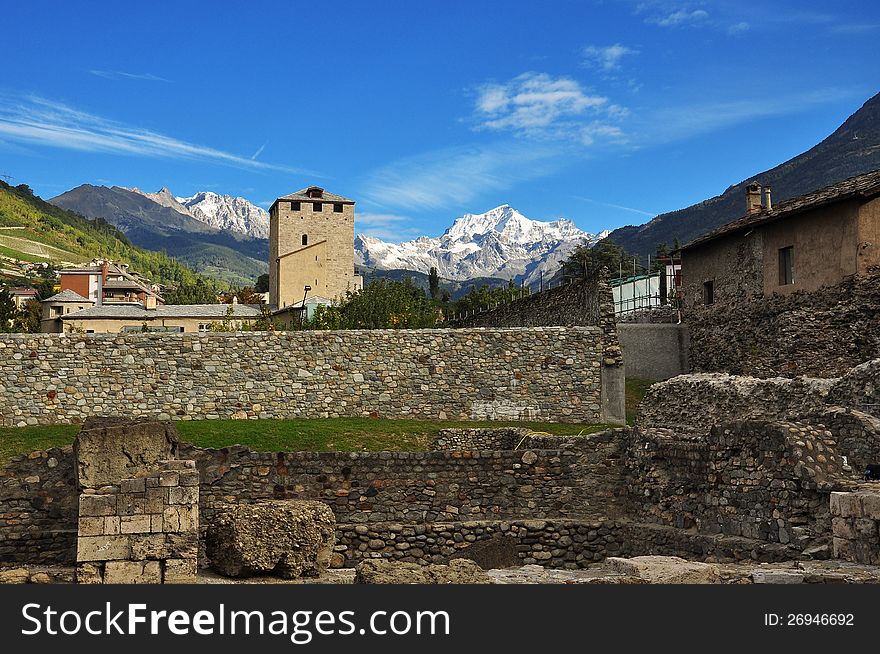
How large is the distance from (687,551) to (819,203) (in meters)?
17.1

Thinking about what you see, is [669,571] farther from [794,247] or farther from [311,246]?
[311,246]

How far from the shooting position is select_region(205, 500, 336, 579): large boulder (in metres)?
9.30

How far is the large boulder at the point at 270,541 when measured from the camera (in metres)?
9.30

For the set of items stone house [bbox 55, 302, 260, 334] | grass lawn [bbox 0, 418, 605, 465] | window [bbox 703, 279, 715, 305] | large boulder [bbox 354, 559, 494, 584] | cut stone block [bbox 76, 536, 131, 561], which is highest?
stone house [bbox 55, 302, 260, 334]

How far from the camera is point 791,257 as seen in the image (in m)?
27.9

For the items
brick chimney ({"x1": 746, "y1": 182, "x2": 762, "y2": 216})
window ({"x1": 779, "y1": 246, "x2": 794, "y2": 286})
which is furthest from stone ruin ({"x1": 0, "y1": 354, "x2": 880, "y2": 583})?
brick chimney ({"x1": 746, "y1": 182, "x2": 762, "y2": 216})

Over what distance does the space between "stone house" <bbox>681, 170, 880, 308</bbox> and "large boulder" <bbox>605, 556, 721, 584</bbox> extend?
18996 mm

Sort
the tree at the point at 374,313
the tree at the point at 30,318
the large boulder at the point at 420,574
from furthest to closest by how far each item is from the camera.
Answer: the tree at the point at 30,318
the tree at the point at 374,313
the large boulder at the point at 420,574

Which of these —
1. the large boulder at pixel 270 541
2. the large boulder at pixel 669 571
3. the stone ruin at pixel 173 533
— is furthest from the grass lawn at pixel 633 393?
the stone ruin at pixel 173 533

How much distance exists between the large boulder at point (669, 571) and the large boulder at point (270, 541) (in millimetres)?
3025

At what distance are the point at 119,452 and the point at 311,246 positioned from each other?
231 feet

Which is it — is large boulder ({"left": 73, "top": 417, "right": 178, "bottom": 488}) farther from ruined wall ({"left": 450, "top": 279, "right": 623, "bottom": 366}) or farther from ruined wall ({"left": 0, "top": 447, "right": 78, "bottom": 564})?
ruined wall ({"left": 450, "top": 279, "right": 623, "bottom": 366})

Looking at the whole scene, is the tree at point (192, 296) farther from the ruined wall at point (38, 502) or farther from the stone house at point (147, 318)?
the ruined wall at point (38, 502)

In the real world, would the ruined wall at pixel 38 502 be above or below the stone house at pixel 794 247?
below
